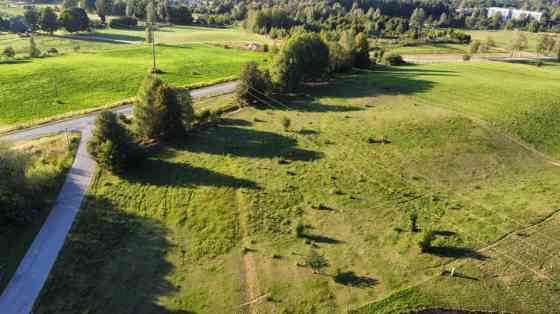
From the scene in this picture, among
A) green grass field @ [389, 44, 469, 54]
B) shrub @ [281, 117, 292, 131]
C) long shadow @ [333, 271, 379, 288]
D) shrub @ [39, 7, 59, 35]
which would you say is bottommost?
long shadow @ [333, 271, 379, 288]

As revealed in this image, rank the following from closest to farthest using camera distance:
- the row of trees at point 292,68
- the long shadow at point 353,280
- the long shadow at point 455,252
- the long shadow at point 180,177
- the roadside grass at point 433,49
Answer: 1. the long shadow at point 353,280
2. the long shadow at point 455,252
3. the long shadow at point 180,177
4. the row of trees at point 292,68
5. the roadside grass at point 433,49

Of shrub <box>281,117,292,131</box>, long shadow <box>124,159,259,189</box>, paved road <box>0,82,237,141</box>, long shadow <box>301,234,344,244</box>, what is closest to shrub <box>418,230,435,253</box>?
long shadow <box>301,234,344,244</box>

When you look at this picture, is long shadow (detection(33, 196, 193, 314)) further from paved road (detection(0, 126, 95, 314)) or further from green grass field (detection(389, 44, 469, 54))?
green grass field (detection(389, 44, 469, 54))

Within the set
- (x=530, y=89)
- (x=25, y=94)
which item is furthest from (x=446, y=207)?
(x=25, y=94)

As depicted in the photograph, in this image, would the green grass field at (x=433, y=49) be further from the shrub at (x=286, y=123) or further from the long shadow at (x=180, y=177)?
the long shadow at (x=180, y=177)

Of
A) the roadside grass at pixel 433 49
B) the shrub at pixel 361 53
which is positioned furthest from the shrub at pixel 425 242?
the roadside grass at pixel 433 49

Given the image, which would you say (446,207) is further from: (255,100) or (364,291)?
(255,100)
